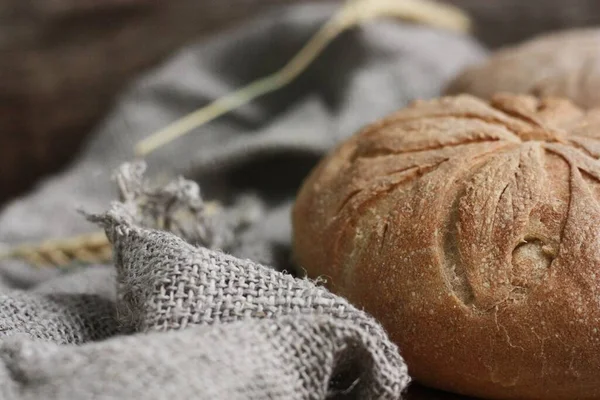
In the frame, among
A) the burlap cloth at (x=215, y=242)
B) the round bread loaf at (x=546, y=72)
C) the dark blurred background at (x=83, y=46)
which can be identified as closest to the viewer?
the burlap cloth at (x=215, y=242)

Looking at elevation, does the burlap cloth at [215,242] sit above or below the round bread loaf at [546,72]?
below

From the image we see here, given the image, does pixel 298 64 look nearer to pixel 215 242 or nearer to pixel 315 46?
pixel 315 46

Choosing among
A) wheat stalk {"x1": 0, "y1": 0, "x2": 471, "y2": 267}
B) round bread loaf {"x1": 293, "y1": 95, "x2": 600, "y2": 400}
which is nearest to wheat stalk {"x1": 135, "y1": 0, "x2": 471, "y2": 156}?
wheat stalk {"x1": 0, "y1": 0, "x2": 471, "y2": 267}

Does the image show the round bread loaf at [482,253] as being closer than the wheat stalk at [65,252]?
Yes

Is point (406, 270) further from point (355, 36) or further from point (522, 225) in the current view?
point (355, 36)

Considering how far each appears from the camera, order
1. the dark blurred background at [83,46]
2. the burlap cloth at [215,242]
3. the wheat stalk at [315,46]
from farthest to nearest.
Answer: the dark blurred background at [83,46] → the wheat stalk at [315,46] → the burlap cloth at [215,242]

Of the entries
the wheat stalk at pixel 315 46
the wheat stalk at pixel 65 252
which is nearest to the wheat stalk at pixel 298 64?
the wheat stalk at pixel 315 46

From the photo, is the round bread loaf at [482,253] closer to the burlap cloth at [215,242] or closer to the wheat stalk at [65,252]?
the burlap cloth at [215,242]

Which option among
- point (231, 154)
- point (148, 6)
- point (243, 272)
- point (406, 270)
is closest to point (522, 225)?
point (406, 270)

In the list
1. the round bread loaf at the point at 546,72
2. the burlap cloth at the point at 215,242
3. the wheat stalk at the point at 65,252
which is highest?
the round bread loaf at the point at 546,72
